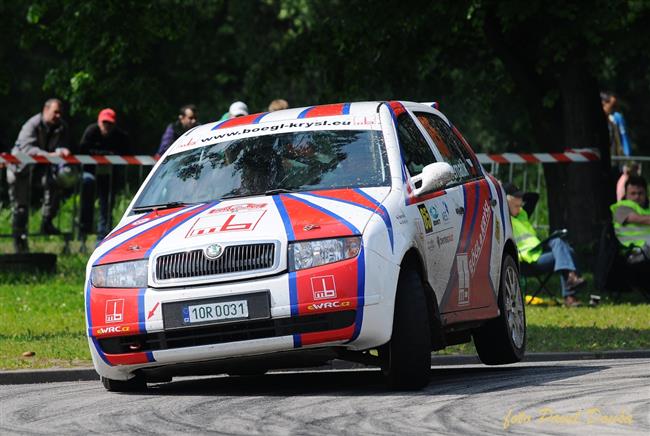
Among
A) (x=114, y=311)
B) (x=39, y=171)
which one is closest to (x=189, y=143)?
(x=114, y=311)

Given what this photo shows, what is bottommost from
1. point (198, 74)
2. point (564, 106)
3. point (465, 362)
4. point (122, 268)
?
point (465, 362)

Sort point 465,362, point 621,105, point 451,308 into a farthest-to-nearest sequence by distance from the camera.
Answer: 1. point 621,105
2. point 465,362
3. point 451,308

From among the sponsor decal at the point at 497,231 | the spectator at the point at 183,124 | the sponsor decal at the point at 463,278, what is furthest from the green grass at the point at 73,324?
the sponsor decal at the point at 463,278

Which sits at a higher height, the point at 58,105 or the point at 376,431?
the point at 58,105

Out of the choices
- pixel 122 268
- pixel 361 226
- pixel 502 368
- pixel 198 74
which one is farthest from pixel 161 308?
pixel 198 74

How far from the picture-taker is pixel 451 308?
10.9 m

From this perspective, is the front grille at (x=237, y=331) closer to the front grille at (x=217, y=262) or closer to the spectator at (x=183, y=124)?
the front grille at (x=217, y=262)

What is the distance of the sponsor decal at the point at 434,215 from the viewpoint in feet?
35.0

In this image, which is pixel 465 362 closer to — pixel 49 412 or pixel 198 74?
pixel 49 412

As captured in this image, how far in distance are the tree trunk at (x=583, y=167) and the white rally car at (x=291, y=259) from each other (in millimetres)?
10815

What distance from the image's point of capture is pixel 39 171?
2198cm

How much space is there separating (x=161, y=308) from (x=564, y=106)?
13.3 metres

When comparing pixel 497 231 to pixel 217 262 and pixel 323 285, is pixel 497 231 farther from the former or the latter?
pixel 217 262

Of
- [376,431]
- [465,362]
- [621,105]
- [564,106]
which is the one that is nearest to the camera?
[376,431]
